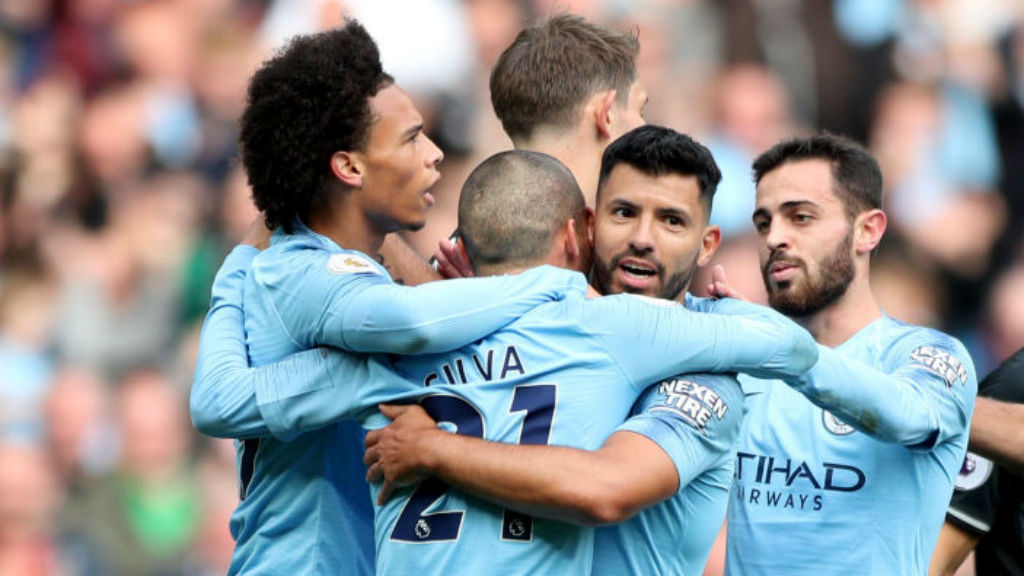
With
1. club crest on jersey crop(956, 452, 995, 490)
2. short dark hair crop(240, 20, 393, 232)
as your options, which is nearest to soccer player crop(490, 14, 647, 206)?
short dark hair crop(240, 20, 393, 232)

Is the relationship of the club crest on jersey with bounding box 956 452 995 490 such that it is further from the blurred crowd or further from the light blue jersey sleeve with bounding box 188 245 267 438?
the light blue jersey sleeve with bounding box 188 245 267 438

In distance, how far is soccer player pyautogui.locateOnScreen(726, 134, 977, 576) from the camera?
3.67 m

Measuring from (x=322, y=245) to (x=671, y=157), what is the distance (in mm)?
888

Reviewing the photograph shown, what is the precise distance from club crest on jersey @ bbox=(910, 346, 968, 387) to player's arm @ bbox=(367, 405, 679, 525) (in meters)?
1.17

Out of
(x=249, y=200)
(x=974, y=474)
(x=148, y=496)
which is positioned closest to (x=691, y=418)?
(x=974, y=474)

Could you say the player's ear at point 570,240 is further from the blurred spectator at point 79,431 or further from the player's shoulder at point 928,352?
the blurred spectator at point 79,431

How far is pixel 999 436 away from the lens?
162 inches

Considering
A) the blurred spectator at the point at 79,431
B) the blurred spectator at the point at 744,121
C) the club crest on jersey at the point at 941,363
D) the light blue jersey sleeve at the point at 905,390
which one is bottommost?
the blurred spectator at the point at 79,431

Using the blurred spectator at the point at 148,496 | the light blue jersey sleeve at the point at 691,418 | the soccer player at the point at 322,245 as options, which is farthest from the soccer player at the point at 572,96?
the blurred spectator at the point at 148,496

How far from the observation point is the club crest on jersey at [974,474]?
4.66 metres

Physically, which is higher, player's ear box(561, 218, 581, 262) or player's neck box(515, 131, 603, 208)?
player's neck box(515, 131, 603, 208)

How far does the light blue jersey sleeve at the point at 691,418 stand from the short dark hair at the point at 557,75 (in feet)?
4.34

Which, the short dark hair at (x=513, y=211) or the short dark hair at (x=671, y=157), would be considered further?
the short dark hair at (x=671, y=157)

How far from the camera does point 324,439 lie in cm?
336
